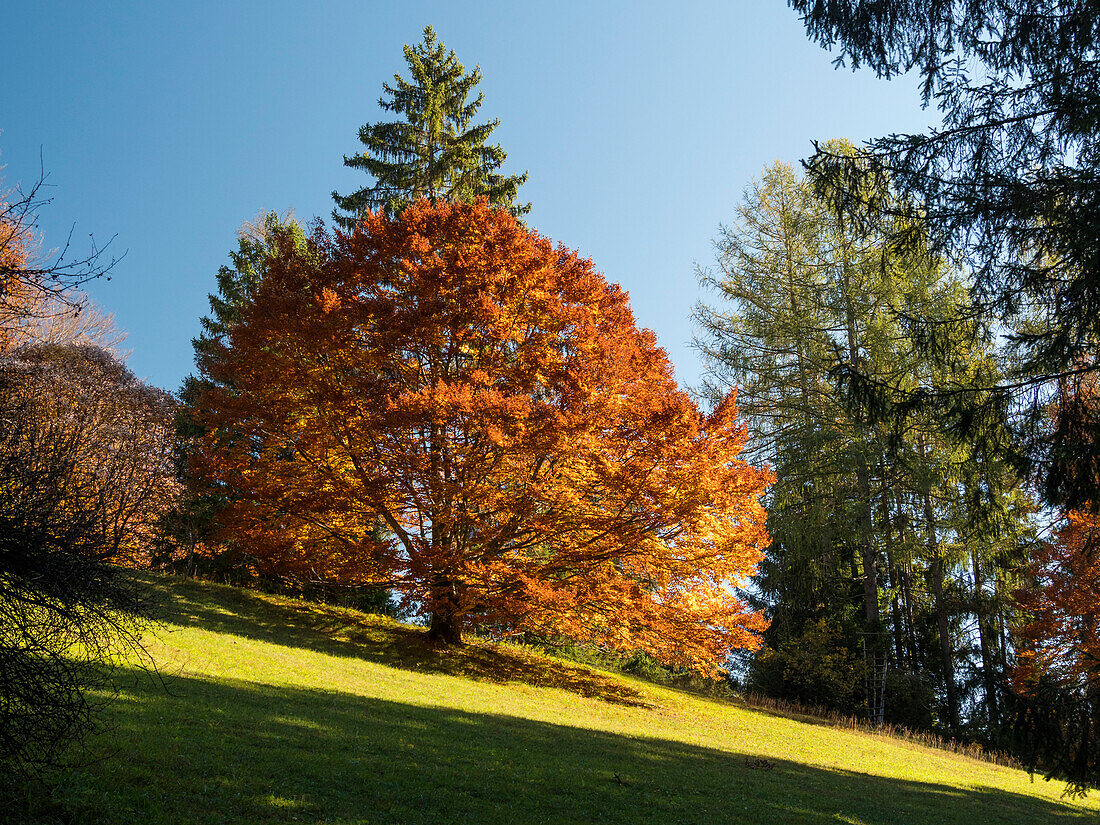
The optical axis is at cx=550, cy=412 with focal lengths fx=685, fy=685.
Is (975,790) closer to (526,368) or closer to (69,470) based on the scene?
(526,368)

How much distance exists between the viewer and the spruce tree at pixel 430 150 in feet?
76.1

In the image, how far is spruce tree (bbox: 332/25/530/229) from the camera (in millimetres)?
23203

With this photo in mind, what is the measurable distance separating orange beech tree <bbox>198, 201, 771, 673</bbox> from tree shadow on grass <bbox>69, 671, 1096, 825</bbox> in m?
3.67

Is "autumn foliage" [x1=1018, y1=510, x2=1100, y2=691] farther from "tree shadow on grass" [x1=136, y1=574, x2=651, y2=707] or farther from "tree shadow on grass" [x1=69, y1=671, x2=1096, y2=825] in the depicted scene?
"tree shadow on grass" [x1=136, y1=574, x2=651, y2=707]

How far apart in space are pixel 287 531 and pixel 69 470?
10911 millimetres

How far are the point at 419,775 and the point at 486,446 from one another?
741 centimetres

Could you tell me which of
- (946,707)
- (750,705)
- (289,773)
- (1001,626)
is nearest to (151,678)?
(289,773)

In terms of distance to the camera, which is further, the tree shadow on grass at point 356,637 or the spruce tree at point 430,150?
the spruce tree at point 430,150

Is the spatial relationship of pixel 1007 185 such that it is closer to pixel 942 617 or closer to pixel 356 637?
pixel 356 637

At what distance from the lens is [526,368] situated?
1420cm

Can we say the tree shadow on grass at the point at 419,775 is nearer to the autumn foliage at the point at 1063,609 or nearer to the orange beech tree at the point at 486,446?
the orange beech tree at the point at 486,446

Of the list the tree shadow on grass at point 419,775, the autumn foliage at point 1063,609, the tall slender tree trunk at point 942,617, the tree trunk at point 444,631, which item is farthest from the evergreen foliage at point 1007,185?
the tall slender tree trunk at point 942,617

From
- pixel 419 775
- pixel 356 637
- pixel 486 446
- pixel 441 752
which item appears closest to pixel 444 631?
pixel 356 637

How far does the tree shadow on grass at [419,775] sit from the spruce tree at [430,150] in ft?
59.7
